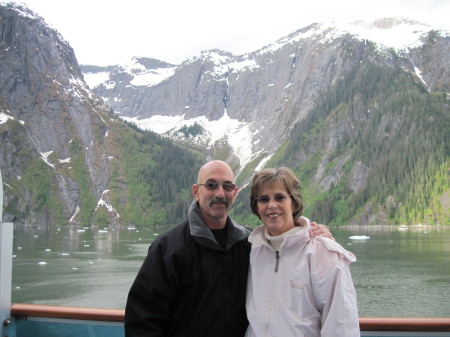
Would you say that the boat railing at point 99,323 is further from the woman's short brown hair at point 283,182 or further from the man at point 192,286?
the woman's short brown hair at point 283,182

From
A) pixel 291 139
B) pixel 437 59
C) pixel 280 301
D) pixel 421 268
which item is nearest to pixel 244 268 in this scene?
pixel 280 301

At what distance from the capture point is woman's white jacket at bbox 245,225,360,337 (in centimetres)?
306

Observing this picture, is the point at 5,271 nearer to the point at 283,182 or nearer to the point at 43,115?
the point at 283,182

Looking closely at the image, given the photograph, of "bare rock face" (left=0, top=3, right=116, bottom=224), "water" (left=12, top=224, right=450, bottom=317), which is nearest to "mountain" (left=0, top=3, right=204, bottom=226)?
"bare rock face" (left=0, top=3, right=116, bottom=224)

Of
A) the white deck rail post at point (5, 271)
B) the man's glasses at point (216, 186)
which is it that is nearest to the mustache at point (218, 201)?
the man's glasses at point (216, 186)

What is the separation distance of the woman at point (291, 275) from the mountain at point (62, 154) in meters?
158

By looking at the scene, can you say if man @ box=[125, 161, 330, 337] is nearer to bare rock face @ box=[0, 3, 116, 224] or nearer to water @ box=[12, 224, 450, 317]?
water @ box=[12, 224, 450, 317]

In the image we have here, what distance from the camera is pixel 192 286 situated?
361 centimetres

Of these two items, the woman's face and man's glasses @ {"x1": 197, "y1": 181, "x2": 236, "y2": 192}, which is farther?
man's glasses @ {"x1": 197, "y1": 181, "x2": 236, "y2": 192}

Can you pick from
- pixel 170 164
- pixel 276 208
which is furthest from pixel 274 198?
pixel 170 164

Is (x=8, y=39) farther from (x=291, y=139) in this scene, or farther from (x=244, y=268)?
(x=244, y=268)

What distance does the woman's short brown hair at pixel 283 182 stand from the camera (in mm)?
3617

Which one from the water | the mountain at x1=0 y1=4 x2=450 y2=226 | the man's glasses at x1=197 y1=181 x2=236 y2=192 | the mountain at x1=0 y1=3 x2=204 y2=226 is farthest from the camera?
the mountain at x1=0 y1=3 x2=204 y2=226

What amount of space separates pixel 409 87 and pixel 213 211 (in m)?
183
